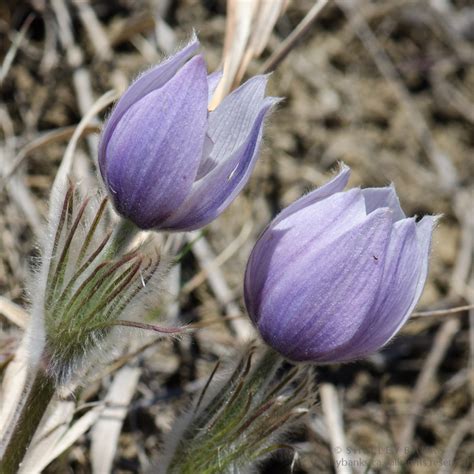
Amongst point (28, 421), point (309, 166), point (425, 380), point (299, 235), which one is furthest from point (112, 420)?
point (309, 166)

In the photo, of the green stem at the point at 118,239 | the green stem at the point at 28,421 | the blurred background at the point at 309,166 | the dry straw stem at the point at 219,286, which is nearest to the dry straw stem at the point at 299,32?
the blurred background at the point at 309,166

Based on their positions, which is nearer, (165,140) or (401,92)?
(165,140)

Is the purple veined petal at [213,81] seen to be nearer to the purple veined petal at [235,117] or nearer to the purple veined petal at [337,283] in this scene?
the purple veined petal at [235,117]

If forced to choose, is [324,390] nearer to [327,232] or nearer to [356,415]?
[356,415]

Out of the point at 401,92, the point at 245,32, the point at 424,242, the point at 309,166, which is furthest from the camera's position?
the point at 401,92

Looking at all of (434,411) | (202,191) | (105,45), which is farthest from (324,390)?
(105,45)

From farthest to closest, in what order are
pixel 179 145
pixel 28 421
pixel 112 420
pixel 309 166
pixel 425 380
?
pixel 309 166 < pixel 425 380 < pixel 112 420 < pixel 28 421 < pixel 179 145

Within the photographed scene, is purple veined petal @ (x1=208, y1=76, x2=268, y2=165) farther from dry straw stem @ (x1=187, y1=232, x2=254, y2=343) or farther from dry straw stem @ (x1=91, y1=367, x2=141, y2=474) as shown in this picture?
dry straw stem @ (x1=187, y1=232, x2=254, y2=343)

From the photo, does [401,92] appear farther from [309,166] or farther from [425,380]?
[425,380]
